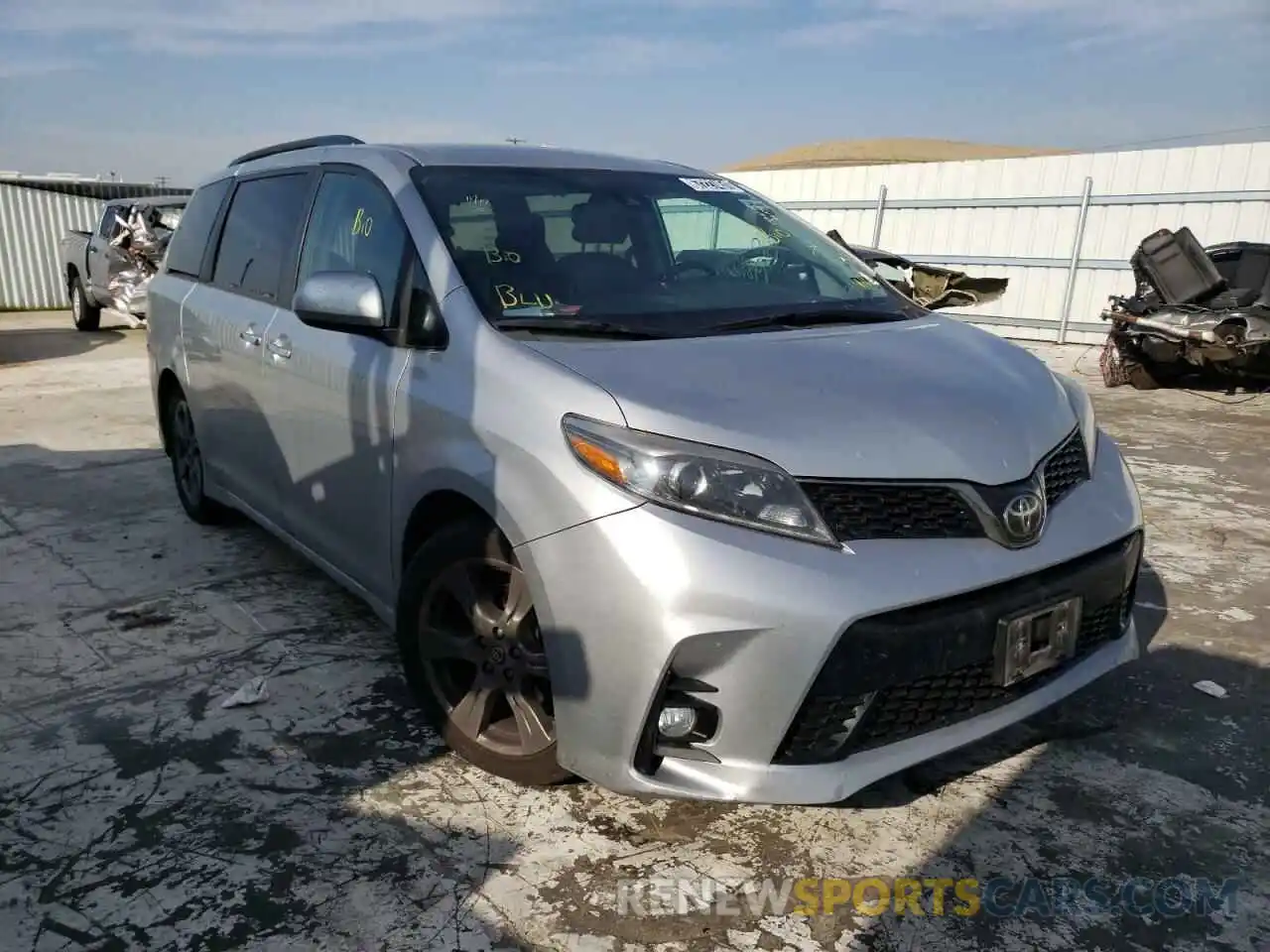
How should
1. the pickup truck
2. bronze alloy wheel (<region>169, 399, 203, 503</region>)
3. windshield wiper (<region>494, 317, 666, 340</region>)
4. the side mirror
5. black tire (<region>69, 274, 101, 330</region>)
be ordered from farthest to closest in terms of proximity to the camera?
black tire (<region>69, 274, 101, 330</region>), the pickup truck, bronze alloy wheel (<region>169, 399, 203, 503</region>), the side mirror, windshield wiper (<region>494, 317, 666, 340</region>)

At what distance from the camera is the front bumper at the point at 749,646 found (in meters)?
1.96

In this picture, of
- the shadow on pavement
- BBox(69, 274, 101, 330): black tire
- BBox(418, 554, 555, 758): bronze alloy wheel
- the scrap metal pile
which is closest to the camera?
BBox(418, 554, 555, 758): bronze alloy wheel

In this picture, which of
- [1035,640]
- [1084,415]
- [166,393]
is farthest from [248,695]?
[1084,415]

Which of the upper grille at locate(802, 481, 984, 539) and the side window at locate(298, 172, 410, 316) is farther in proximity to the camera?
the side window at locate(298, 172, 410, 316)

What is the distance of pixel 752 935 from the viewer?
2.06 metres

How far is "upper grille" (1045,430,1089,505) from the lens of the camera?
2.40 m

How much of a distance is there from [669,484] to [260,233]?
2.54m

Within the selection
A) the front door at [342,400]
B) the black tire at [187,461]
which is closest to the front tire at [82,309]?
the black tire at [187,461]

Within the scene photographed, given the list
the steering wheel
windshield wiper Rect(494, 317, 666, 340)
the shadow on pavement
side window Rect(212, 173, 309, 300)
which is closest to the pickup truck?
the shadow on pavement

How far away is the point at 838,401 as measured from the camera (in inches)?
88.3

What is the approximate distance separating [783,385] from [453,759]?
1.39 m

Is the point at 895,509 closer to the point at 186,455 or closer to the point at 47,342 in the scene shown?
the point at 186,455

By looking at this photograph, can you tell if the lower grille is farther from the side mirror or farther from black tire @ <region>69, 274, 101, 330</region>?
black tire @ <region>69, 274, 101, 330</region>

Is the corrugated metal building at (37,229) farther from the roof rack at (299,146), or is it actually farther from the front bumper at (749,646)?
the front bumper at (749,646)
